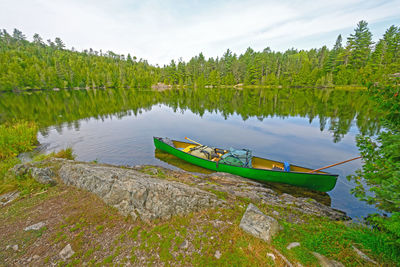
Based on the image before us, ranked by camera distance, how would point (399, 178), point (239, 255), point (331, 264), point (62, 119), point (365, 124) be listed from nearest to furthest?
point (399, 178)
point (331, 264)
point (239, 255)
point (365, 124)
point (62, 119)

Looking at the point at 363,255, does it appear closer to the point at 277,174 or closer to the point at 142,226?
the point at 142,226

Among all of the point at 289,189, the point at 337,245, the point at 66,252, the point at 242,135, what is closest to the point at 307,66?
the point at 242,135

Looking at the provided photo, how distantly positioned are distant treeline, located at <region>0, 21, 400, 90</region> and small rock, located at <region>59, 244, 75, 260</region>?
65126 millimetres

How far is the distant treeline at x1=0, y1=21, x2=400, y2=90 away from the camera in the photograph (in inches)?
2773

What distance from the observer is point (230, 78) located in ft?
Answer: 346

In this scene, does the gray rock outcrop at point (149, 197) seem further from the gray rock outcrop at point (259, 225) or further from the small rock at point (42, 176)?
the small rock at point (42, 176)

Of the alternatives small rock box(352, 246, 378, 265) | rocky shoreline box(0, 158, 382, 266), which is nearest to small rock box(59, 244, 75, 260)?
rocky shoreline box(0, 158, 382, 266)

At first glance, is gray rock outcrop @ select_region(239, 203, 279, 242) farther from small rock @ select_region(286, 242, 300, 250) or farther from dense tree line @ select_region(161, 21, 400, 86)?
dense tree line @ select_region(161, 21, 400, 86)

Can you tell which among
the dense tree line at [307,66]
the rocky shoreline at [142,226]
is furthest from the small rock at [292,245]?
the dense tree line at [307,66]

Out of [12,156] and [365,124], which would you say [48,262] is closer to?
[12,156]

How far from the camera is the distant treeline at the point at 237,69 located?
231ft

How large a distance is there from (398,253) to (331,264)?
140 cm

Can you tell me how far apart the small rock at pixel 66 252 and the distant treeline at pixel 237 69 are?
2564 inches

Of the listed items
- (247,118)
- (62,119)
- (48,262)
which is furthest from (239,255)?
(62,119)
